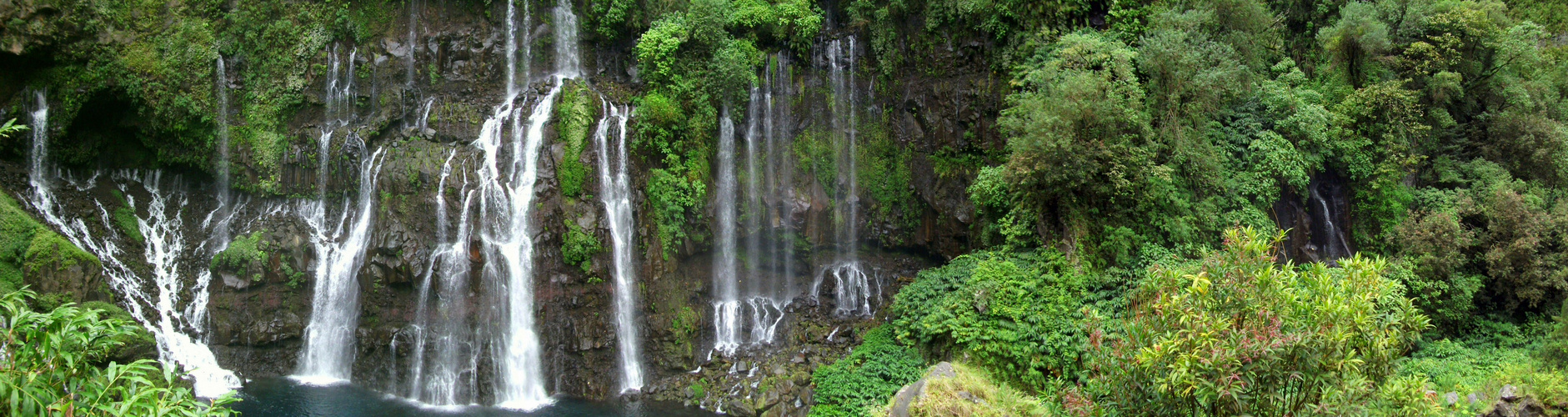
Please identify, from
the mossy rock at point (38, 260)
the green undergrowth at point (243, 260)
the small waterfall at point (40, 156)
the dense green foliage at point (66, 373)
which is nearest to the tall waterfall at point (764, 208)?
the green undergrowth at point (243, 260)

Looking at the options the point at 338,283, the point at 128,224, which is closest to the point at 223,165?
the point at 128,224

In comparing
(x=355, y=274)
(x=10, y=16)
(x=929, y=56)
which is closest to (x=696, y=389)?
(x=355, y=274)

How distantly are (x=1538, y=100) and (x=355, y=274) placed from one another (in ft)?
80.4

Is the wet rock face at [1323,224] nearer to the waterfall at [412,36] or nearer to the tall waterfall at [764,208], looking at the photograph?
the tall waterfall at [764,208]

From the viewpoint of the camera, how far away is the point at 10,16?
1485cm

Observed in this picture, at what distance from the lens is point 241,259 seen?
17.1 m

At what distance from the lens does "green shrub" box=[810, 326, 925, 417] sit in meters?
14.0

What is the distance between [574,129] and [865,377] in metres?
8.27

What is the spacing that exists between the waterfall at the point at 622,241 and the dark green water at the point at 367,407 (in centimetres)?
99

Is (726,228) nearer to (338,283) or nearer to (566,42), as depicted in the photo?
(566,42)

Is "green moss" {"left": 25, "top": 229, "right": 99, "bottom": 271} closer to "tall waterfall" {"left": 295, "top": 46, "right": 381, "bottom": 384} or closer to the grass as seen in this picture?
"tall waterfall" {"left": 295, "top": 46, "right": 381, "bottom": 384}

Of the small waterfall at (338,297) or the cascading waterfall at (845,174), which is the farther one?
the cascading waterfall at (845,174)

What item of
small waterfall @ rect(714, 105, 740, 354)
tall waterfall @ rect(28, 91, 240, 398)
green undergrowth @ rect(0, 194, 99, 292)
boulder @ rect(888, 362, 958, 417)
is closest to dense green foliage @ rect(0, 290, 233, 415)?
boulder @ rect(888, 362, 958, 417)

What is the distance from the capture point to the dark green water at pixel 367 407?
585 inches
